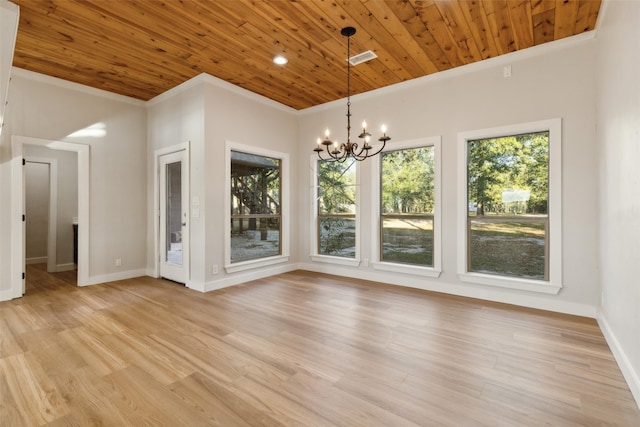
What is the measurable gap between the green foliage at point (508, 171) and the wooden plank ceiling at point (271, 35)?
1.10m

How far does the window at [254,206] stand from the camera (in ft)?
16.1

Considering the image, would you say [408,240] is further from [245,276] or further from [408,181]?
[245,276]

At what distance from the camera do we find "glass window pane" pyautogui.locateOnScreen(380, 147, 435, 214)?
14.7 ft

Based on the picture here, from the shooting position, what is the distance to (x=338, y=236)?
5488mm

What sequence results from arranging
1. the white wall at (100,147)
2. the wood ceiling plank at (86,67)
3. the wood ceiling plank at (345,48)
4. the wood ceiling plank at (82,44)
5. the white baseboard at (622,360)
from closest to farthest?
1. the white baseboard at (622,360)
2. the wood ceiling plank at (345,48)
3. the wood ceiling plank at (82,44)
4. the wood ceiling plank at (86,67)
5. the white wall at (100,147)

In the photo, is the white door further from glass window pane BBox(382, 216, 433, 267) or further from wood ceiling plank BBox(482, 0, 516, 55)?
wood ceiling plank BBox(482, 0, 516, 55)

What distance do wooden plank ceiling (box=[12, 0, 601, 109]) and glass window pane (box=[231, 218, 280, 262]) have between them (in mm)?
2251

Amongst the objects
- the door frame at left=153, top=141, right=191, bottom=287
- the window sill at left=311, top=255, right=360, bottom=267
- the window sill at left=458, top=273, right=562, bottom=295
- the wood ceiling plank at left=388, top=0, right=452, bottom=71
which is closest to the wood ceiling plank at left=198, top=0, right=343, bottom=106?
the wood ceiling plank at left=388, top=0, right=452, bottom=71

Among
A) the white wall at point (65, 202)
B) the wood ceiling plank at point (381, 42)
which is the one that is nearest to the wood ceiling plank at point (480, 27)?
the wood ceiling plank at point (381, 42)

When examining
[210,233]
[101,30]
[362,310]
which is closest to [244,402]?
[362,310]

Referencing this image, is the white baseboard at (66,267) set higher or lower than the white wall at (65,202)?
lower

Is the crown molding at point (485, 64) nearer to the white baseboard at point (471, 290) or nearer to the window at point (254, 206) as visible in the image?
the window at point (254, 206)

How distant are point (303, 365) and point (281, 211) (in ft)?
11.8

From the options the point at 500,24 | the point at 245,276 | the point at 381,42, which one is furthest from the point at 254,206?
the point at 500,24
